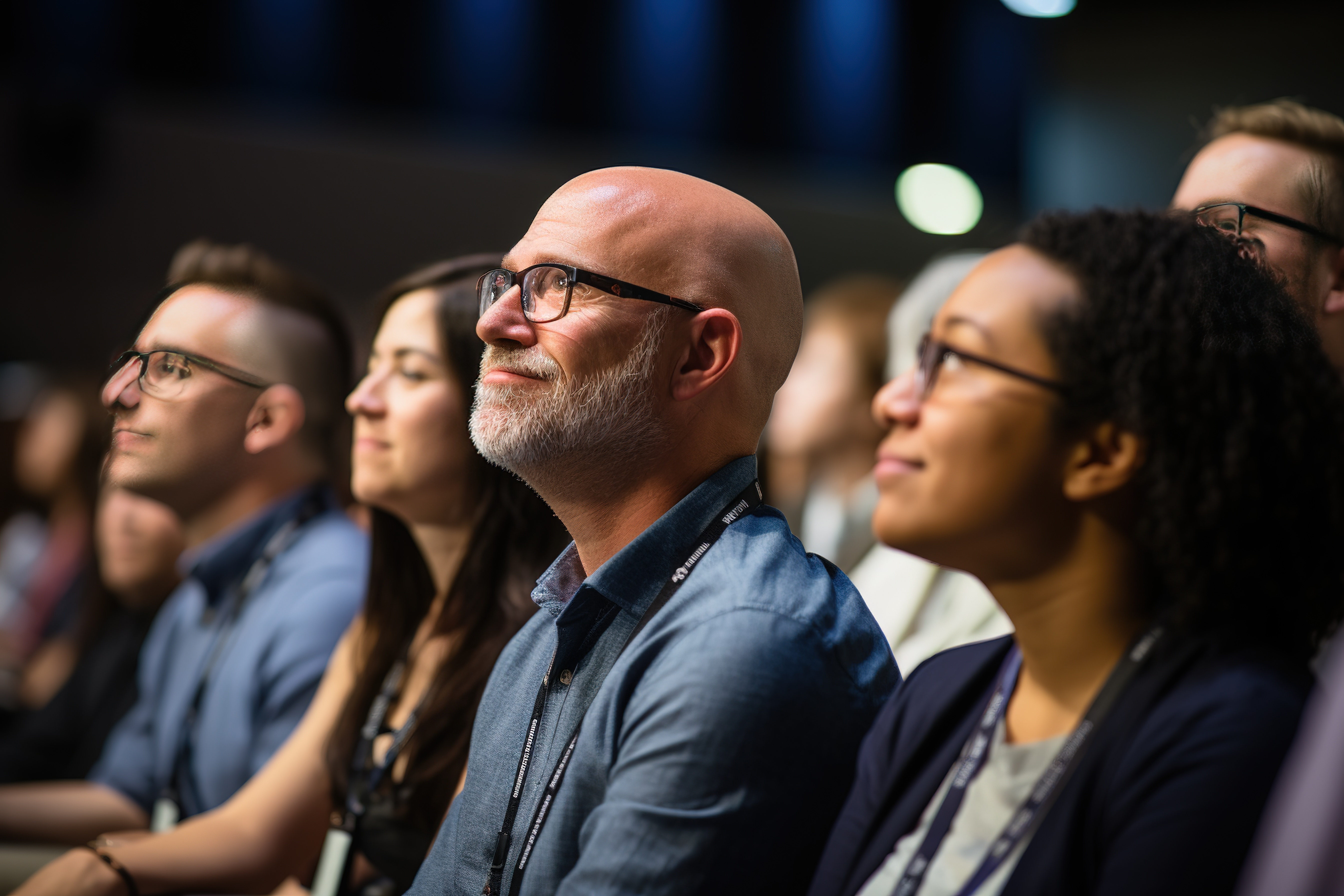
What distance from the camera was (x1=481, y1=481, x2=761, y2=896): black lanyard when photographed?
4.56 feet

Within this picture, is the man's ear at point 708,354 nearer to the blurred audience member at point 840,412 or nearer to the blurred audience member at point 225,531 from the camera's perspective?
the blurred audience member at point 225,531

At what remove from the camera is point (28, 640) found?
4.61 m

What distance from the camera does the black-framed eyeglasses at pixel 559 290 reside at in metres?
1.48

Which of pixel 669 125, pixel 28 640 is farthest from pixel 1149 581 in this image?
pixel 669 125


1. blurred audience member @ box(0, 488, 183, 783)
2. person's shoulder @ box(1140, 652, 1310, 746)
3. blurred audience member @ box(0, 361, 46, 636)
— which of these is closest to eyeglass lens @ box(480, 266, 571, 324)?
person's shoulder @ box(1140, 652, 1310, 746)

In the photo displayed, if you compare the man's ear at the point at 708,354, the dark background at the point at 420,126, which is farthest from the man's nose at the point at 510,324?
the dark background at the point at 420,126

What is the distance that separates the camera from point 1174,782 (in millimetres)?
1014

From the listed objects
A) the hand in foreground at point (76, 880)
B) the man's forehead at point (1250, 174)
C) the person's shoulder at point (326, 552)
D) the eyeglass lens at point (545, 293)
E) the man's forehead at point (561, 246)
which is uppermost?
the man's forehead at point (1250, 174)

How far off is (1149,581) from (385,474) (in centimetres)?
126

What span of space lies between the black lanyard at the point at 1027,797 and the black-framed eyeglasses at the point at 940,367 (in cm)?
26

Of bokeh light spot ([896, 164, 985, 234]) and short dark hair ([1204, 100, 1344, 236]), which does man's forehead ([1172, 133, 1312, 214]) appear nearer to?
short dark hair ([1204, 100, 1344, 236])

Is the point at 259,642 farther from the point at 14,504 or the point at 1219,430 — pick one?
the point at 14,504

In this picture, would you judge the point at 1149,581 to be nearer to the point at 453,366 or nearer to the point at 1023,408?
the point at 1023,408

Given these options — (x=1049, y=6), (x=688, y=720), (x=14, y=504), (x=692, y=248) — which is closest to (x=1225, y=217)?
(x=692, y=248)
